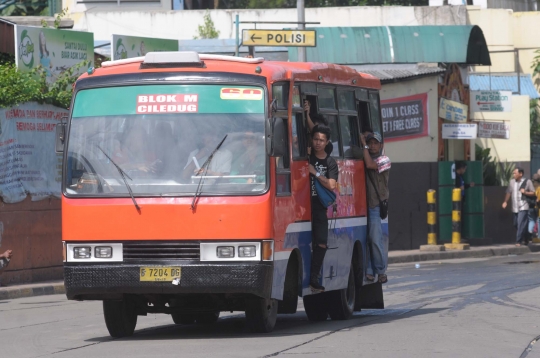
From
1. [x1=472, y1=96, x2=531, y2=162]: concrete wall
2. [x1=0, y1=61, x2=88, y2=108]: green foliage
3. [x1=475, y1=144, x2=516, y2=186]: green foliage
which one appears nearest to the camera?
[x1=0, y1=61, x2=88, y2=108]: green foliage

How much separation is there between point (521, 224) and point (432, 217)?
336cm

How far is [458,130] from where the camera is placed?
2911 cm

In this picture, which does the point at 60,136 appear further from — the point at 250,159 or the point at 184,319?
the point at 184,319

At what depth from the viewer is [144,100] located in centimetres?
1051

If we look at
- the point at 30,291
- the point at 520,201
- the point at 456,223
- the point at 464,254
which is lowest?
the point at 464,254

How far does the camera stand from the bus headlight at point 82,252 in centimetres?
1023

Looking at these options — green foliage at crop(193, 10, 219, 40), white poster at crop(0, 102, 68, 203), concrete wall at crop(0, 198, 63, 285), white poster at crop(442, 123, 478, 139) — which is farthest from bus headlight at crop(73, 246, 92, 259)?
green foliage at crop(193, 10, 219, 40)

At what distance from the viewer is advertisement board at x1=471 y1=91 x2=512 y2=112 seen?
3166 centimetres

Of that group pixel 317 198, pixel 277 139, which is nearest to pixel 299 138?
pixel 317 198

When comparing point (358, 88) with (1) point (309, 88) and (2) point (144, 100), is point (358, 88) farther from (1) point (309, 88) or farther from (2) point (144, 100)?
(2) point (144, 100)

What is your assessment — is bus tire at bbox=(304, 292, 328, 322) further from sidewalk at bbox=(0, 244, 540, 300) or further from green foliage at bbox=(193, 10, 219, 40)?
green foliage at bbox=(193, 10, 219, 40)

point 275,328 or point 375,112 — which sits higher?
point 375,112

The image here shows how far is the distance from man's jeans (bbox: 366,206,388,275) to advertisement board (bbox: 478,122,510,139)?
18.3m

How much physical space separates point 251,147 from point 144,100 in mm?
1133
